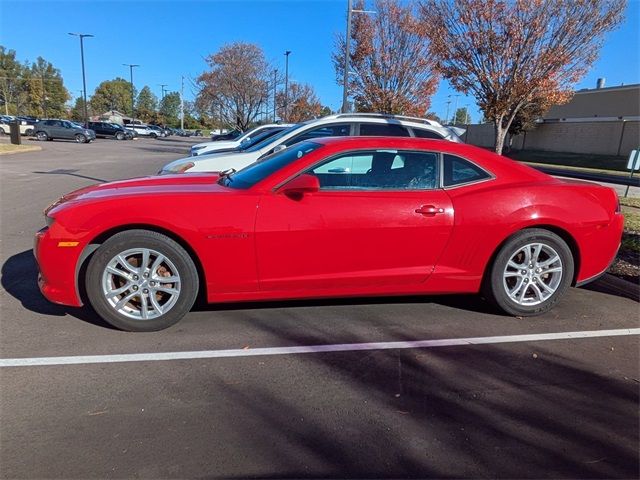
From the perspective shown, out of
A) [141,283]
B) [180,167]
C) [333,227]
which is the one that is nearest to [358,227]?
[333,227]

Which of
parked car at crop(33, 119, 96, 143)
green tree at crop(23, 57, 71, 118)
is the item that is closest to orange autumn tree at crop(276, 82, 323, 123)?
parked car at crop(33, 119, 96, 143)

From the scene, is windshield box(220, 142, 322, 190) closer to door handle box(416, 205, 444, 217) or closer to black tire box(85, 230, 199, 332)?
black tire box(85, 230, 199, 332)

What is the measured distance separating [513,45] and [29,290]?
11.0 meters

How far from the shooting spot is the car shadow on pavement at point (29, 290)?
4.11 m

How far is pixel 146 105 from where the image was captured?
12419cm

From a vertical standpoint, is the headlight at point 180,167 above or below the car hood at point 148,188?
below

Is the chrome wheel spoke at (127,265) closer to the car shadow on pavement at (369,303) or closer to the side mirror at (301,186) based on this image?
the car shadow on pavement at (369,303)

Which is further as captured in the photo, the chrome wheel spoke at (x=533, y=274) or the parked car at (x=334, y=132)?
the parked car at (x=334, y=132)

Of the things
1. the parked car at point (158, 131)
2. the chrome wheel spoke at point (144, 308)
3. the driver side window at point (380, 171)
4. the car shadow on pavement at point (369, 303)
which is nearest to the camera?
the chrome wheel spoke at point (144, 308)

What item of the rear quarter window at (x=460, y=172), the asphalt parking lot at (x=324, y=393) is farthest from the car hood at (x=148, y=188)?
the rear quarter window at (x=460, y=172)

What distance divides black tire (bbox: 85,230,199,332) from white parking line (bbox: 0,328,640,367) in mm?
392

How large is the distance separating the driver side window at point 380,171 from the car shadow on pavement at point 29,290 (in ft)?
7.32

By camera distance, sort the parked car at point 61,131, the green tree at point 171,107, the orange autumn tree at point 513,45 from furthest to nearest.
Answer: the green tree at point 171,107
the parked car at point 61,131
the orange autumn tree at point 513,45

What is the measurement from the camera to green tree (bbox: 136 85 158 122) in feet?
382
